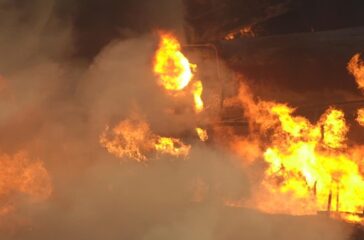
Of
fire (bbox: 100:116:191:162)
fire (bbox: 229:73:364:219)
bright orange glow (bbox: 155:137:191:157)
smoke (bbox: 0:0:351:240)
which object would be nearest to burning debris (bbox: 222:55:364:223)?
fire (bbox: 229:73:364:219)

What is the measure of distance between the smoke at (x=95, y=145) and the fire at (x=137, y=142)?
104 mm

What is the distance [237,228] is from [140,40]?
3.13 m

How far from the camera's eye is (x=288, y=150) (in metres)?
6.75

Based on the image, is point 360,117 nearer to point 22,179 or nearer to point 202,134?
point 202,134

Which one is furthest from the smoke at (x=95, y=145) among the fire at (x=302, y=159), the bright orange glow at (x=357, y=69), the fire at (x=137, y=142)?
the bright orange glow at (x=357, y=69)

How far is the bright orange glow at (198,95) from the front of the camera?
7070 millimetres

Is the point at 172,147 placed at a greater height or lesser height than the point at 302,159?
greater

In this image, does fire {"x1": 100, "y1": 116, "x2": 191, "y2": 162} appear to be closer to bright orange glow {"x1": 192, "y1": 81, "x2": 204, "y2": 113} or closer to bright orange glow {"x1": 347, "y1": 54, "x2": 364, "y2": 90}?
bright orange glow {"x1": 192, "y1": 81, "x2": 204, "y2": 113}

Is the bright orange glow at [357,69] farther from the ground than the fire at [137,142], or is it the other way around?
the bright orange glow at [357,69]

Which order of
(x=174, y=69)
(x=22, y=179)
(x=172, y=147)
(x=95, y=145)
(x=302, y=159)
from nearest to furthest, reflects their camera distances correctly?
(x=22, y=179) → (x=302, y=159) → (x=95, y=145) → (x=172, y=147) → (x=174, y=69)

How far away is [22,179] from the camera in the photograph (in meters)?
6.26

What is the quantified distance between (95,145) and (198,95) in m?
1.67

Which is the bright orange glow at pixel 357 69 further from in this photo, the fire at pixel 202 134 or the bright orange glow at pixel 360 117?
the fire at pixel 202 134

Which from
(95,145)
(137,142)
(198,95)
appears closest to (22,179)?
(95,145)
